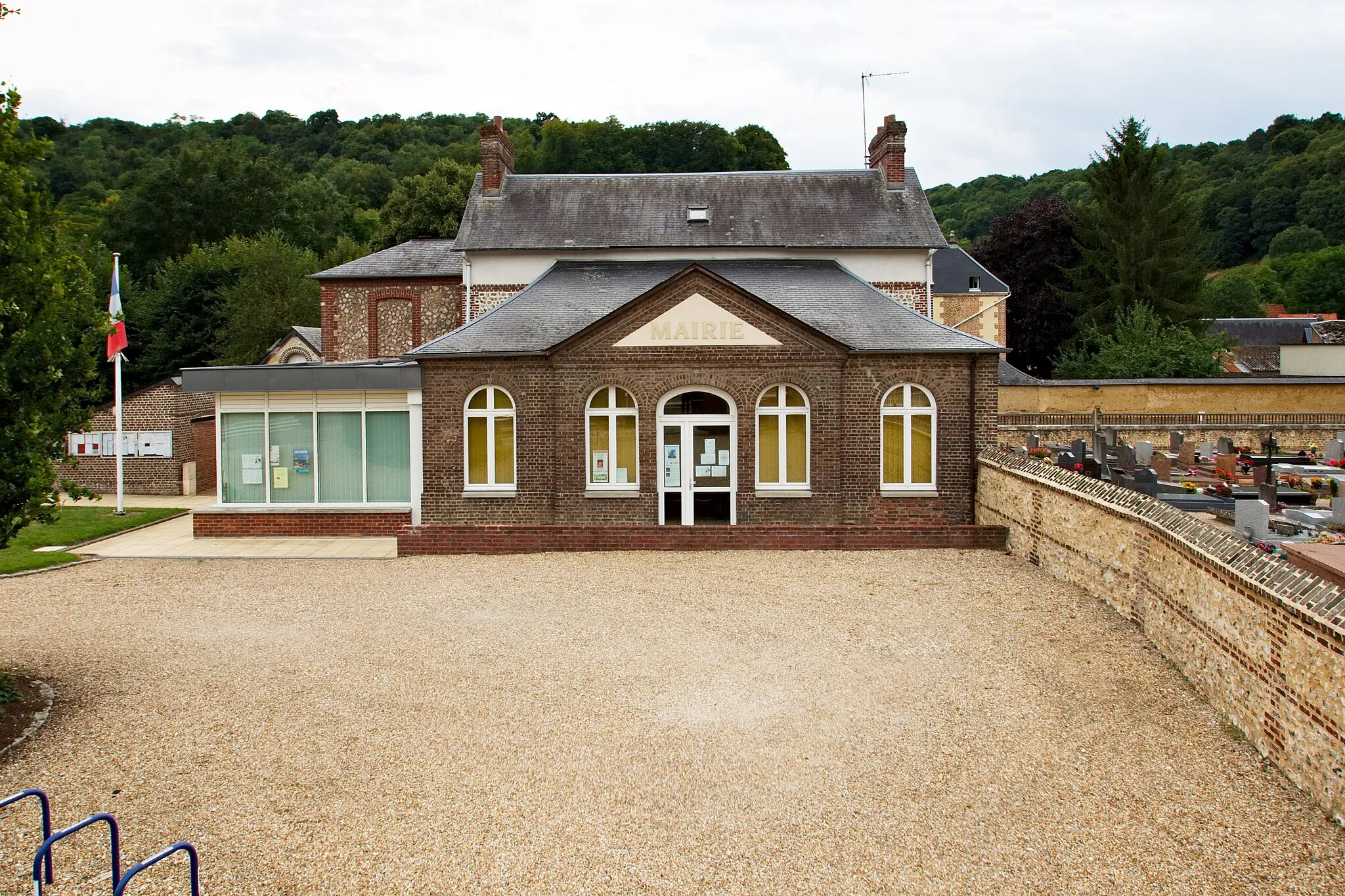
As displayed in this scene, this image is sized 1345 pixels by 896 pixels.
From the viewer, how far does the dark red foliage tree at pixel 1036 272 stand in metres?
49.7

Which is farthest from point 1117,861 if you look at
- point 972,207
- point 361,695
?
point 972,207

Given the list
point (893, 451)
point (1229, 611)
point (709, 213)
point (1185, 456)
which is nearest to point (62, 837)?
point (1229, 611)

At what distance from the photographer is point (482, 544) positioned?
1605cm

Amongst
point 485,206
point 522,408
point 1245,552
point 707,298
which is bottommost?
point 1245,552

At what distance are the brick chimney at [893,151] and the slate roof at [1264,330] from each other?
42.1 meters

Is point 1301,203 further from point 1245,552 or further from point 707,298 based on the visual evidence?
point 1245,552

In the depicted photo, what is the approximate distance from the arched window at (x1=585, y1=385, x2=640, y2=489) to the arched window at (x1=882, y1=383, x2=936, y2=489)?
481cm

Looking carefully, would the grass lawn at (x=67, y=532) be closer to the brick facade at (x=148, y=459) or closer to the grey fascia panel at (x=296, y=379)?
the brick facade at (x=148, y=459)

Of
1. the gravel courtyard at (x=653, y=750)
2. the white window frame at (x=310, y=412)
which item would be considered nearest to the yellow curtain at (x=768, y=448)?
the gravel courtyard at (x=653, y=750)

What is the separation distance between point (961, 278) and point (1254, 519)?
33384mm

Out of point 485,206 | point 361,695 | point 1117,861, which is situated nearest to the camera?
point 1117,861

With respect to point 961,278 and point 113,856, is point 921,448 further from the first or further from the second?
point 961,278

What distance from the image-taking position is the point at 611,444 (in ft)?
61.6

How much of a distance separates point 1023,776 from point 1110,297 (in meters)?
43.6
